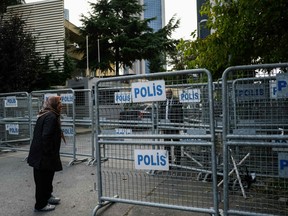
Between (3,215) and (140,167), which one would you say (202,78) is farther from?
(3,215)

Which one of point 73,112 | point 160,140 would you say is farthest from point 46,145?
point 73,112

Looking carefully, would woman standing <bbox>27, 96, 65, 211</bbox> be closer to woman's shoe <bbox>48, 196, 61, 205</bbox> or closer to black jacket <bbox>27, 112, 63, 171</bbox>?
black jacket <bbox>27, 112, 63, 171</bbox>

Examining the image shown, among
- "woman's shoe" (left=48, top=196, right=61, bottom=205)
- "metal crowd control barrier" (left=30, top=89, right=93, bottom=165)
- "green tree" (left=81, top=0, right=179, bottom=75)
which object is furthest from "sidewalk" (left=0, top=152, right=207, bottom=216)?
"green tree" (left=81, top=0, right=179, bottom=75)

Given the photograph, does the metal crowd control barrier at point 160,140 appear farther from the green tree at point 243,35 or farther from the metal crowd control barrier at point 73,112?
the metal crowd control barrier at point 73,112

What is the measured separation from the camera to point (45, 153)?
489 centimetres

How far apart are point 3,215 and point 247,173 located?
3.72m

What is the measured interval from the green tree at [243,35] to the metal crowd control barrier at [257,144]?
1.15 metres

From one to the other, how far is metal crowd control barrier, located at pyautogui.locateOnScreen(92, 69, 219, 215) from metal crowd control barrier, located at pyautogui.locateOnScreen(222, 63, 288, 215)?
31 centimetres

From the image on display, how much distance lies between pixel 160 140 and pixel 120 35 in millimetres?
21218

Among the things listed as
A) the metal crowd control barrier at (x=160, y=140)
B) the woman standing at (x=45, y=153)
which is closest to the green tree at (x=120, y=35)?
the metal crowd control barrier at (x=160, y=140)

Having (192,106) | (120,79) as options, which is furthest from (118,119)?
(192,106)

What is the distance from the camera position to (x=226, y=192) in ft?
12.5

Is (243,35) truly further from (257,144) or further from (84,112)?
(84,112)

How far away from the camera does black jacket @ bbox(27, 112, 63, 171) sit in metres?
4.88
